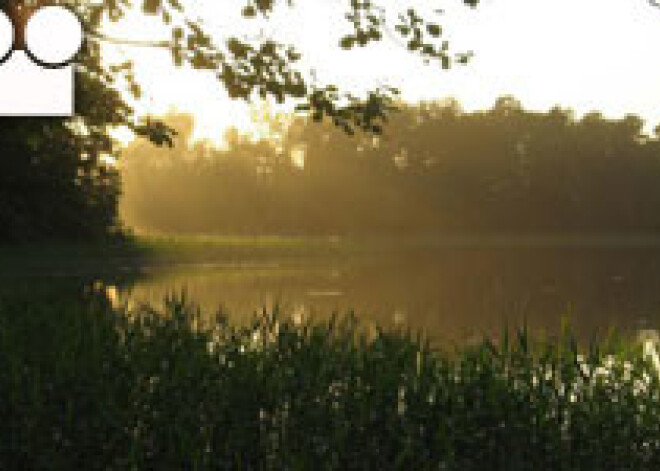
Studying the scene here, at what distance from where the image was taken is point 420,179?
10369 centimetres

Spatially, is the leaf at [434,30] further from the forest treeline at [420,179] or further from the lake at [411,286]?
the forest treeline at [420,179]

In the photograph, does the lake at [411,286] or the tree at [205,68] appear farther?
the lake at [411,286]

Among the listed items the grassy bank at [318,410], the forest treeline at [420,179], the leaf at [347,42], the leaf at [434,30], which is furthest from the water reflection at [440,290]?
the forest treeline at [420,179]

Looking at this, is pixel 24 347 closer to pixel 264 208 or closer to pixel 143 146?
pixel 264 208

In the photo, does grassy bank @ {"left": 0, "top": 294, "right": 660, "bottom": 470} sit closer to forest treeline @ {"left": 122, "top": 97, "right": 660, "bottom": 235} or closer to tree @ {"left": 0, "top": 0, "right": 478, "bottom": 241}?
tree @ {"left": 0, "top": 0, "right": 478, "bottom": 241}

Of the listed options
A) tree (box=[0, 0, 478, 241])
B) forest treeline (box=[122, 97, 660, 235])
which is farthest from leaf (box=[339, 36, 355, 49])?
forest treeline (box=[122, 97, 660, 235])

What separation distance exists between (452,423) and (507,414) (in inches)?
20.7

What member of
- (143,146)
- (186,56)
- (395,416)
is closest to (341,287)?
(186,56)

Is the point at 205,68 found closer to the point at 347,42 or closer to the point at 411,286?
the point at 347,42

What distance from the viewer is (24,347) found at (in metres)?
8.80

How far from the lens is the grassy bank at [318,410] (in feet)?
23.9

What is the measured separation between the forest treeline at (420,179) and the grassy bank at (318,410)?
87.7 metres

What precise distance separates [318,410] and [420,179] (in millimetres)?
96908

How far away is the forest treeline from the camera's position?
9831 centimetres
